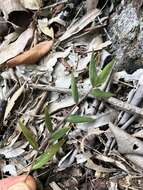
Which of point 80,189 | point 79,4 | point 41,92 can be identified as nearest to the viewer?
point 80,189

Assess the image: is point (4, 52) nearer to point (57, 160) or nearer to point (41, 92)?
point (41, 92)

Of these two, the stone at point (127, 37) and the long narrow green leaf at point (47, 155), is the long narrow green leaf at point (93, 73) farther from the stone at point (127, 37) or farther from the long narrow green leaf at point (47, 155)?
the long narrow green leaf at point (47, 155)

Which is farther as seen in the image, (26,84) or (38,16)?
(38,16)

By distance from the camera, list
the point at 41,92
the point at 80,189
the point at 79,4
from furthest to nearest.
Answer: the point at 79,4 → the point at 41,92 → the point at 80,189

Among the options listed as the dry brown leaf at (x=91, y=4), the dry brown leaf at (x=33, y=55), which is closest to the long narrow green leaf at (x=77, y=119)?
the dry brown leaf at (x=33, y=55)

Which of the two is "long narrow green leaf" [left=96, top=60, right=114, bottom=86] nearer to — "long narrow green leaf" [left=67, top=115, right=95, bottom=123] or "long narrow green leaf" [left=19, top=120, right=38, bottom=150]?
"long narrow green leaf" [left=67, top=115, right=95, bottom=123]

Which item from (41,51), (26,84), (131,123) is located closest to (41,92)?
(26,84)

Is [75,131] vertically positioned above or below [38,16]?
below

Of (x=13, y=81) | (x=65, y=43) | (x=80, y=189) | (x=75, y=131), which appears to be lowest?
(x=80, y=189)

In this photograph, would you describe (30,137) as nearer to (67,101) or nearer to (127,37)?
(67,101)
